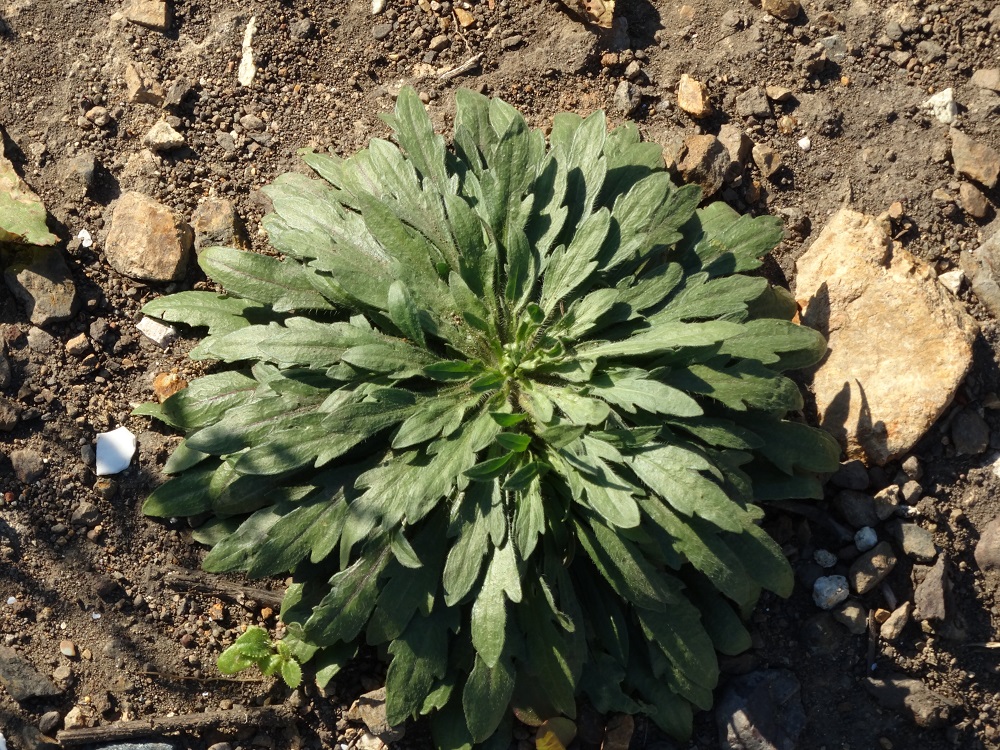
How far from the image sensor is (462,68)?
4.48 meters

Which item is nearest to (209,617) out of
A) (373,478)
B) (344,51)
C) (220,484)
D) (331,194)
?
(220,484)

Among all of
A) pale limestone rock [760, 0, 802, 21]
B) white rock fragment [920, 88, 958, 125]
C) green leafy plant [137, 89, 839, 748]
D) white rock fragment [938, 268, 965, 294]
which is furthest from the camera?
pale limestone rock [760, 0, 802, 21]

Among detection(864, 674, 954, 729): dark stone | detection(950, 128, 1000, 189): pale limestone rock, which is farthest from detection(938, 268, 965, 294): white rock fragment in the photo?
detection(864, 674, 954, 729): dark stone

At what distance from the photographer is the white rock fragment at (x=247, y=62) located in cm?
441

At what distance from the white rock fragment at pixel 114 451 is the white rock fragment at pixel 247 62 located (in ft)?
5.83

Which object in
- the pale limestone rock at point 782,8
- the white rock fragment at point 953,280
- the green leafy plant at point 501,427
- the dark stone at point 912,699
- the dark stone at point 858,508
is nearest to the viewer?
the green leafy plant at point 501,427

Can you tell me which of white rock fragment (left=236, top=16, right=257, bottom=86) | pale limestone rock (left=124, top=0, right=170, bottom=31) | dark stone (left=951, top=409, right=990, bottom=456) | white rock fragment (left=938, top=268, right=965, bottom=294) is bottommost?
dark stone (left=951, top=409, right=990, bottom=456)

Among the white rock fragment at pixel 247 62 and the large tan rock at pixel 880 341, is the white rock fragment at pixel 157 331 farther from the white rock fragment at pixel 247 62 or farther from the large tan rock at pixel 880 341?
the large tan rock at pixel 880 341

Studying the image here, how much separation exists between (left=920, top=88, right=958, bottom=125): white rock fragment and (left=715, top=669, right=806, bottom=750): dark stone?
8.76 ft

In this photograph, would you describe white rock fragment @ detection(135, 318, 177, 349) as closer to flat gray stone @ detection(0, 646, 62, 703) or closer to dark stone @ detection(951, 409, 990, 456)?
flat gray stone @ detection(0, 646, 62, 703)

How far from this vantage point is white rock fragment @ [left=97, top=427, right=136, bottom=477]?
3.90m

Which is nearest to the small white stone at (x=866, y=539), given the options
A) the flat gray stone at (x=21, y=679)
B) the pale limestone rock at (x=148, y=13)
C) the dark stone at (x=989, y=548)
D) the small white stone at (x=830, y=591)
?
the small white stone at (x=830, y=591)

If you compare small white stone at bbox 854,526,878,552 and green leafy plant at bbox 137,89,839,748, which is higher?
green leafy plant at bbox 137,89,839,748

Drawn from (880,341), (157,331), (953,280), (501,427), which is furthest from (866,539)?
(157,331)
